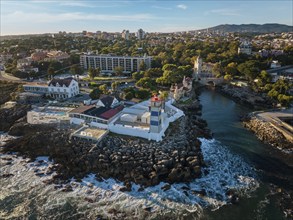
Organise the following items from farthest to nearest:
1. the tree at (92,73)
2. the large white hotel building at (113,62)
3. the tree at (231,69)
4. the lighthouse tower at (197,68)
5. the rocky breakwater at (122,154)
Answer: the large white hotel building at (113,62) → the lighthouse tower at (197,68) → the tree at (231,69) → the tree at (92,73) → the rocky breakwater at (122,154)

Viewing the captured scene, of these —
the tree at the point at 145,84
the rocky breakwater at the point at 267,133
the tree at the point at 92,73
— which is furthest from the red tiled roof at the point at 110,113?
the tree at the point at 92,73

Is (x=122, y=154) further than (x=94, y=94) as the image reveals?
No

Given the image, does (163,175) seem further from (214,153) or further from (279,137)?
(279,137)

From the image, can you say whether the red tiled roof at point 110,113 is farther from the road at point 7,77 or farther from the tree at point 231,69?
the tree at point 231,69

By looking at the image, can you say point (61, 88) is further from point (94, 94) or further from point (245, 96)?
point (245, 96)

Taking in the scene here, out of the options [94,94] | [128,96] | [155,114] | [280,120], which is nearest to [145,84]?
[128,96]

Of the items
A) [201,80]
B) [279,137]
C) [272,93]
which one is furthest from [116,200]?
[201,80]

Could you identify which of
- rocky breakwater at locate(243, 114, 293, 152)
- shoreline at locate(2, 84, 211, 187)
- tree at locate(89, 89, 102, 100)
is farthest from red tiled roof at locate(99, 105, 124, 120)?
rocky breakwater at locate(243, 114, 293, 152)
